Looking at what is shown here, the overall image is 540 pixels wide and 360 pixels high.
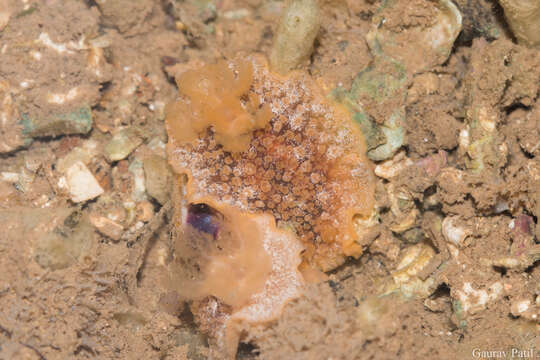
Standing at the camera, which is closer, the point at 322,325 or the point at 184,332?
the point at 322,325

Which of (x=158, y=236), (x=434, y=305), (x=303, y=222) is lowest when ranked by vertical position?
(x=158, y=236)

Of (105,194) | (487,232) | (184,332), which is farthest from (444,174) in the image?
(105,194)

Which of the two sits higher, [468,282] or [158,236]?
[468,282]

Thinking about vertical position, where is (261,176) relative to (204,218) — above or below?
above

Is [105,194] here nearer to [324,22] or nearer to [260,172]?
[260,172]
